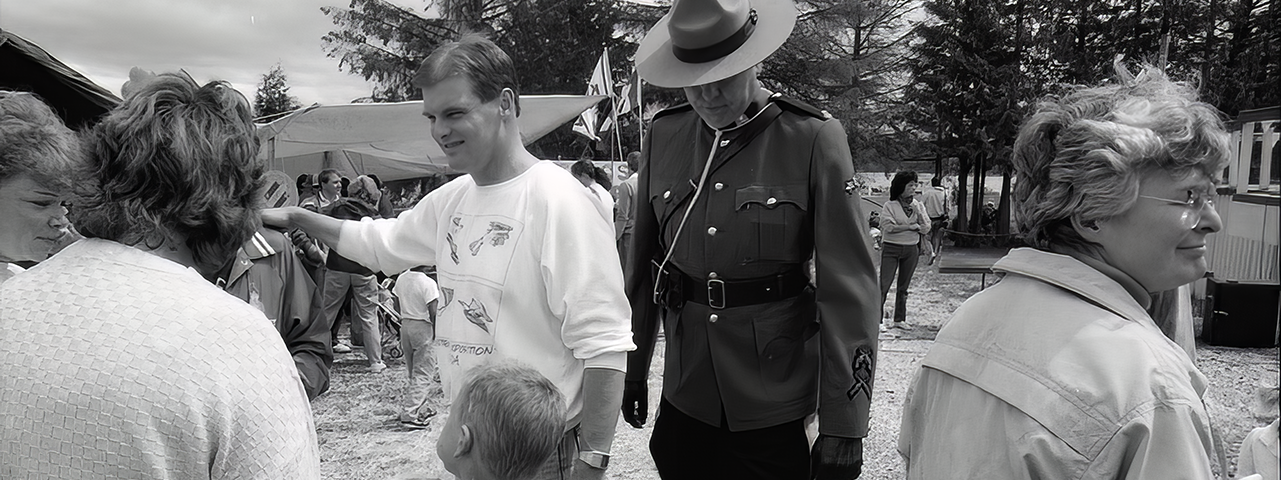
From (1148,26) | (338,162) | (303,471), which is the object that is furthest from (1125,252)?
(1148,26)

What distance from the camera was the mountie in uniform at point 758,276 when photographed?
2223 millimetres

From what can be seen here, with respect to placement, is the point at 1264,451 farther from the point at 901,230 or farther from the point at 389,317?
the point at 389,317

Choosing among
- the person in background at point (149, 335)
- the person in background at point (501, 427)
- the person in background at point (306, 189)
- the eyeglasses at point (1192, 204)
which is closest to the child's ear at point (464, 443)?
the person in background at point (501, 427)

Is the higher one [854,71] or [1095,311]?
[854,71]

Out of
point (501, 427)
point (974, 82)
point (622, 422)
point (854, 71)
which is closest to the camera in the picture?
point (501, 427)

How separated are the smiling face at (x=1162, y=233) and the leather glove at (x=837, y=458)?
974 mm

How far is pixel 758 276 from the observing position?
93.4 inches

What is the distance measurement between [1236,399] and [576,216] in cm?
622

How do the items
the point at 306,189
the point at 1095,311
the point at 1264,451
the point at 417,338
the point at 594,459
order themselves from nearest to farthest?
the point at 1095,311 → the point at 594,459 → the point at 1264,451 → the point at 417,338 → the point at 306,189

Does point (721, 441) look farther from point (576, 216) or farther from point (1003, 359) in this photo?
point (1003, 359)

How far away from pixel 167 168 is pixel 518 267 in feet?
2.94

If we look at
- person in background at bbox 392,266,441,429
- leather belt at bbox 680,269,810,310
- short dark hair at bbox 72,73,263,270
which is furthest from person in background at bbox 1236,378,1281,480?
person in background at bbox 392,266,441,429

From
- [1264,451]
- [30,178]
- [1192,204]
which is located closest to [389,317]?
[30,178]

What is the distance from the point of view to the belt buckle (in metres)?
2.40
